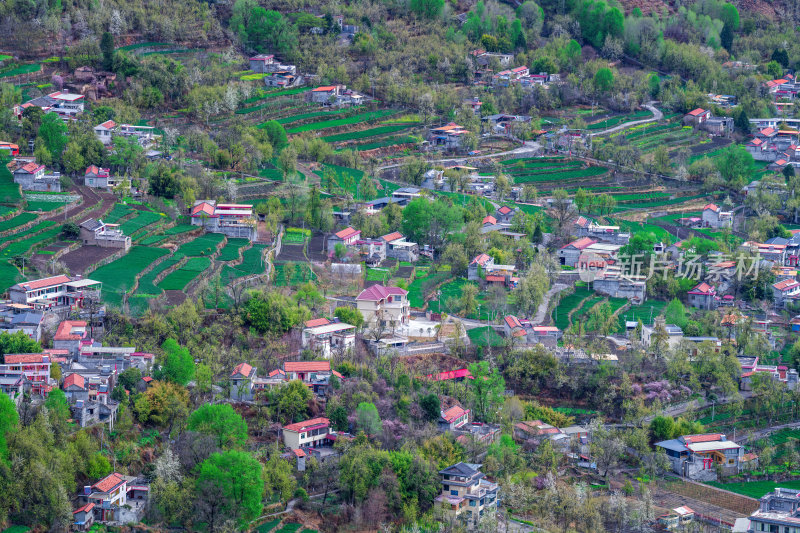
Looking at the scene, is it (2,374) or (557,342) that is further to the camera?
(557,342)

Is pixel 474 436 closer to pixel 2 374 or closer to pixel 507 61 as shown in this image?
pixel 2 374

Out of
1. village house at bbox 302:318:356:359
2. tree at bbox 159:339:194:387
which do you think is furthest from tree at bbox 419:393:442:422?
tree at bbox 159:339:194:387

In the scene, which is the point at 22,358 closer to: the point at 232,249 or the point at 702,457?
the point at 232,249

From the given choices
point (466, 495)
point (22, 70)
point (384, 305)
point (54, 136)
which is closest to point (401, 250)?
point (384, 305)

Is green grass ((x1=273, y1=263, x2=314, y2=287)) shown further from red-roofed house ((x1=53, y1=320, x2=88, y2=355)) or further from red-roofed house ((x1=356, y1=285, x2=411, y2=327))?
red-roofed house ((x1=53, y1=320, x2=88, y2=355))

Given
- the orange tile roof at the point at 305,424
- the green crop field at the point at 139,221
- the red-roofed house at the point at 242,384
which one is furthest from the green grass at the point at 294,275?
the orange tile roof at the point at 305,424

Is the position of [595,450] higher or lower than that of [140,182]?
lower

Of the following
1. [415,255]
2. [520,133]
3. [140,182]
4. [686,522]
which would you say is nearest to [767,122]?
[520,133]
